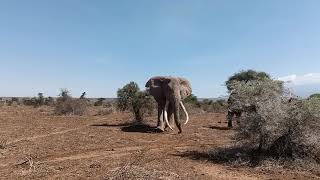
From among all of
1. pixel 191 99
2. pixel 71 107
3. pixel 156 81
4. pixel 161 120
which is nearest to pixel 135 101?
pixel 156 81

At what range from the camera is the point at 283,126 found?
41.3ft

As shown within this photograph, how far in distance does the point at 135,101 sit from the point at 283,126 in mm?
14242

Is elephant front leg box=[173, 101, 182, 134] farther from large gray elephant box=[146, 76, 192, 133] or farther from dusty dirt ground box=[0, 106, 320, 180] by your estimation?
dusty dirt ground box=[0, 106, 320, 180]

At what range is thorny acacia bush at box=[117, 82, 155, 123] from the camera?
2583 cm

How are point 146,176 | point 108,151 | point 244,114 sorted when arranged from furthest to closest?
point 108,151, point 244,114, point 146,176

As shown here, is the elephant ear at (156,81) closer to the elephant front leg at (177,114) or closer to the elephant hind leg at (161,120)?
the elephant hind leg at (161,120)

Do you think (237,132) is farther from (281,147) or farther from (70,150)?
(70,150)

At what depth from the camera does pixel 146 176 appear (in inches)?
392

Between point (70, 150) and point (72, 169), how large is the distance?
10.5 ft

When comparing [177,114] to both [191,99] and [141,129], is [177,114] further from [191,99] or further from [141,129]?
[191,99]

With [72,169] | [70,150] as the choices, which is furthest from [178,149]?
[72,169]

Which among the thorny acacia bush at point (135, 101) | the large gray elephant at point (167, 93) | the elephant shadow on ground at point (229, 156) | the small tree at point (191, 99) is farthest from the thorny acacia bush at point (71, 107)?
the elephant shadow on ground at point (229, 156)

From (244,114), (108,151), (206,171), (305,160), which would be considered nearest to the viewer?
(206,171)

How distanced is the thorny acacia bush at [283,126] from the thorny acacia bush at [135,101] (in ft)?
39.1
